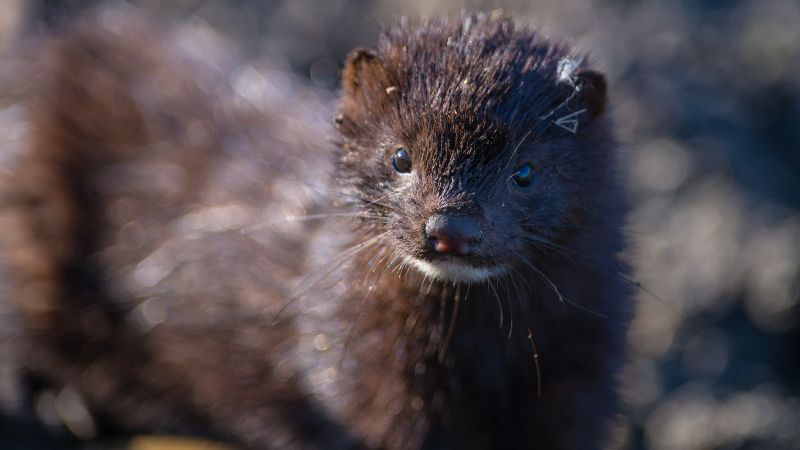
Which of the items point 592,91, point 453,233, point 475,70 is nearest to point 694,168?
point 592,91

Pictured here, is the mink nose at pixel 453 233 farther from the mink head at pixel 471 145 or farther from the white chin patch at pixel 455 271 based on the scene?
the white chin patch at pixel 455 271

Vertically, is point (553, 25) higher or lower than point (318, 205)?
higher

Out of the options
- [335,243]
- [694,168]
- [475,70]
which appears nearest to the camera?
[475,70]

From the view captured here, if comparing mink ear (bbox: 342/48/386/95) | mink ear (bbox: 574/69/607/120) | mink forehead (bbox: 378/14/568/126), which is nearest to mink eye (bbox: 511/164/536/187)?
mink forehead (bbox: 378/14/568/126)


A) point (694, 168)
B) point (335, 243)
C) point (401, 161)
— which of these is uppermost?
point (694, 168)

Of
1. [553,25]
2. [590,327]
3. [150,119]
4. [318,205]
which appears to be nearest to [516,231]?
[590,327]

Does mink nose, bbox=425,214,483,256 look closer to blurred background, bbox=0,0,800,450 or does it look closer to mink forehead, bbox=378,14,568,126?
mink forehead, bbox=378,14,568,126

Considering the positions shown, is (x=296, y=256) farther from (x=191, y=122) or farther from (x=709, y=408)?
(x=709, y=408)

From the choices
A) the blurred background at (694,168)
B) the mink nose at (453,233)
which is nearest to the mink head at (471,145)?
the mink nose at (453,233)

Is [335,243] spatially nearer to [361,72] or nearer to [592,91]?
[361,72]
